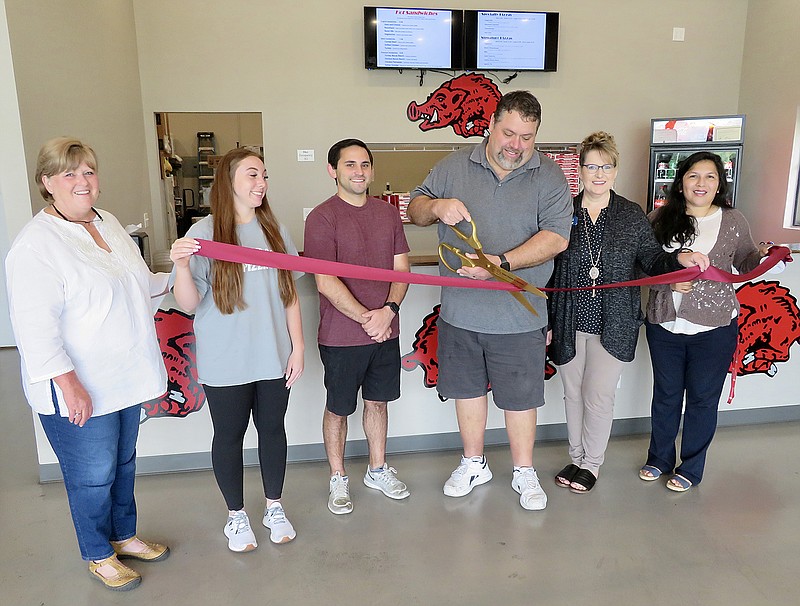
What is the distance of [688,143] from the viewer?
549 centimetres

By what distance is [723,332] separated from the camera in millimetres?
2576

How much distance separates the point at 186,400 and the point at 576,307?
1.88 metres

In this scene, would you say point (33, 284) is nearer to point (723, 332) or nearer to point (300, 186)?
point (723, 332)

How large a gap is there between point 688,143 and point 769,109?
2.90ft

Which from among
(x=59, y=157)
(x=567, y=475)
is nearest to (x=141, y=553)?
(x=59, y=157)

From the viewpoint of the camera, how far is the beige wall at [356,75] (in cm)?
529

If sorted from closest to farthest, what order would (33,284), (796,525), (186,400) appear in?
(33,284) → (796,525) → (186,400)

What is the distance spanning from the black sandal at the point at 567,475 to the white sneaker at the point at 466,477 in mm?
344

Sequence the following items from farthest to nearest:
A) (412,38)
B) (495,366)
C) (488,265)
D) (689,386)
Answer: (412,38) < (689,386) < (495,366) < (488,265)

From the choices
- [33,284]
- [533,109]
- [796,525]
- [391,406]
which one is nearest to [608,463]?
[796,525]

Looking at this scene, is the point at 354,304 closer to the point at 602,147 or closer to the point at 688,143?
the point at 602,147

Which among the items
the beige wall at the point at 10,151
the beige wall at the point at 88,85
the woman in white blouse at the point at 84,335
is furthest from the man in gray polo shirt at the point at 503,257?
the beige wall at the point at 88,85

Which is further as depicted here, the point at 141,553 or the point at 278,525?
the point at 278,525

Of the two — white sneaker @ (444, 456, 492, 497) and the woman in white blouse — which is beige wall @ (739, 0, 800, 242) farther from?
the woman in white blouse
